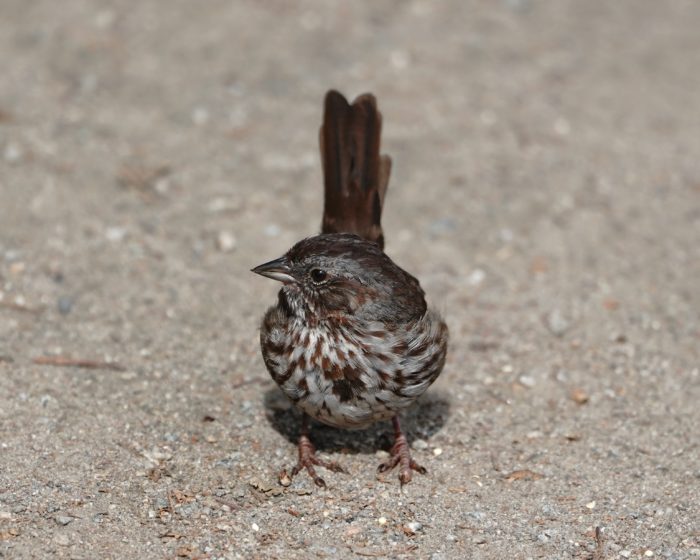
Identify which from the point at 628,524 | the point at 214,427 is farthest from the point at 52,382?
the point at 628,524

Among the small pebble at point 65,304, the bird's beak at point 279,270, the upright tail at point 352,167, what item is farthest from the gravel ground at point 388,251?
the upright tail at point 352,167

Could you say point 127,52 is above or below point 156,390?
above

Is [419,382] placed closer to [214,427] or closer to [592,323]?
[214,427]

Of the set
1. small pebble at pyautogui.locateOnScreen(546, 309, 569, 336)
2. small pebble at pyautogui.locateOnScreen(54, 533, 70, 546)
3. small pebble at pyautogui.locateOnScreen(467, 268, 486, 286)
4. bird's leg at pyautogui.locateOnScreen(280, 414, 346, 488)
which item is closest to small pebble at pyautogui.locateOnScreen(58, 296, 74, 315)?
bird's leg at pyautogui.locateOnScreen(280, 414, 346, 488)

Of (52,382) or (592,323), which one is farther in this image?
(592,323)

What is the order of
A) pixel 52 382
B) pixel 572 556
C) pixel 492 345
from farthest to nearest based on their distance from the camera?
1. pixel 492 345
2. pixel 52 382
3. pixel 572 556

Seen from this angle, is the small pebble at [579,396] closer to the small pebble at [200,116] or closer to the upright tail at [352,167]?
the upright tail at [352,167]

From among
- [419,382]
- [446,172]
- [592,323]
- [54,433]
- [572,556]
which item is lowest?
[54,433]
